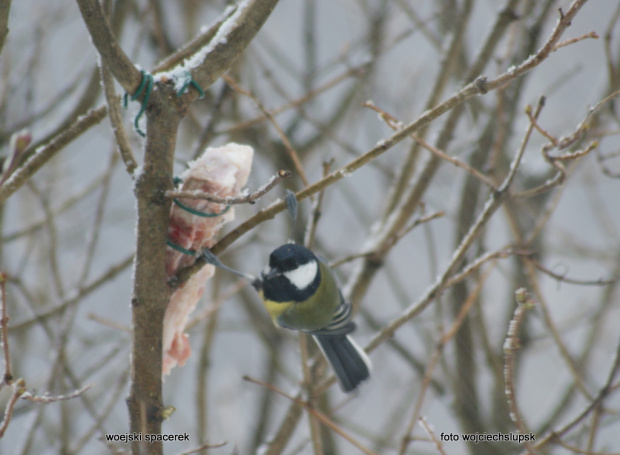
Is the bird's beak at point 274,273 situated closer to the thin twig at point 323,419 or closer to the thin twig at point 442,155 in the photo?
the thin twig at point 323,419

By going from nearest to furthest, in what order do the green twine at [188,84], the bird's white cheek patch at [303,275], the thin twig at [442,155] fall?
the green twine at [188,84] → the thin twig at [442,155] → the bird's white cheek patch at [303,275]

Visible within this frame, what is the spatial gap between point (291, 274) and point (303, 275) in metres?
0.03

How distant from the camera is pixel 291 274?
103 centimetres

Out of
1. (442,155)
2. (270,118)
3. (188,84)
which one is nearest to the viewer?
(188,84)

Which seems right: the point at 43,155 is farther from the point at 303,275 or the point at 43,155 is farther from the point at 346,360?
the point at 346,360

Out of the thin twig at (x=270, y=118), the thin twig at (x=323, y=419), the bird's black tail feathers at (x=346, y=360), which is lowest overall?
the thin twig at (x=323, y=419)

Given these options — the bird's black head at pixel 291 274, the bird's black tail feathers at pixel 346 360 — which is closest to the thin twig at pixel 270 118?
the bird's black head at pixel 291 274

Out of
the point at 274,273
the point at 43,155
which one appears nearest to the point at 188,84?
the point at 43,155

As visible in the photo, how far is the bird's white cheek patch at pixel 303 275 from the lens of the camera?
1.03 metres

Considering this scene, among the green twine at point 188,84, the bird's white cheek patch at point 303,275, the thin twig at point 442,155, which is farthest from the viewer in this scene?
the bird's white cheek patch at point 303,275

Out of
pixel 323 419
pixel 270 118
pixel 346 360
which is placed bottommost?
pixel 323 419

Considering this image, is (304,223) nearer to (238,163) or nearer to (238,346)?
(238,163)

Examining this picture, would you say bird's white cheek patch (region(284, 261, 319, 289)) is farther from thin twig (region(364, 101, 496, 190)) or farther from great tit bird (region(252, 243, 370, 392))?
thin twig (region(364, 101, 496, 190))

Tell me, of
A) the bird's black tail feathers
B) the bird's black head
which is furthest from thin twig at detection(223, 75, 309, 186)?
the bird's black tail feathers
